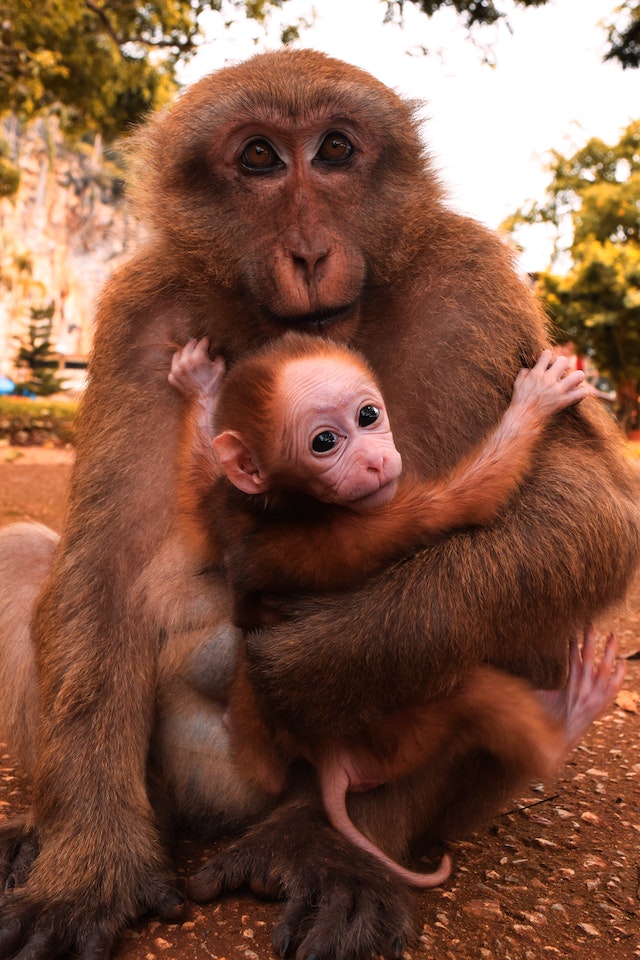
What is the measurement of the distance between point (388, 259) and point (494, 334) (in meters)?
0.33

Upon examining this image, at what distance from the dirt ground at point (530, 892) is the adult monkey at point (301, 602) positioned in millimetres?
90

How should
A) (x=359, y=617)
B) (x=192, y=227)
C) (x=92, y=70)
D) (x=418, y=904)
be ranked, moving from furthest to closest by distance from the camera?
1. (x=92, y=70)
2. (x=192, y=227)
3. (x=418, y=904)
4. (x=359, y=617)

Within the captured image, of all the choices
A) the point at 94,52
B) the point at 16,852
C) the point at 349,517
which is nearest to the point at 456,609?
the point at 349,517

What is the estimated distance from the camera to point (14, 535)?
294 cm

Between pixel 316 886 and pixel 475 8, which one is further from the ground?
pixel 475 8

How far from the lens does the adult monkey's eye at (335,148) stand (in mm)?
2320

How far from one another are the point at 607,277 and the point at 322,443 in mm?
25119

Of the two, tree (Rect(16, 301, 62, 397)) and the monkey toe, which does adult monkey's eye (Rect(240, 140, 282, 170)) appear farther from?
tree (Rect(16, 301, 62, 397))

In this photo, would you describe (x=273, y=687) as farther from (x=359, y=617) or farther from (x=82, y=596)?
(x=82, y=596)

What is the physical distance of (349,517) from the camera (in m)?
2.14

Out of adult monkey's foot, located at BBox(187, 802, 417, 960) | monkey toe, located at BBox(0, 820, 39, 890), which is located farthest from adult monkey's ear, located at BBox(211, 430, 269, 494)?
monkey toe, located at BBox(0, 820, 39, 890)

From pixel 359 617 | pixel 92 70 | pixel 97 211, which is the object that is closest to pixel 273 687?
pixel 359 617

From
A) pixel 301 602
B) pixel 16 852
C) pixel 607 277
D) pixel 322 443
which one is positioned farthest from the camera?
pixel 607 277

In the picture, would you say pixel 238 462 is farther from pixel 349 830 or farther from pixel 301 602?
pixel 349 830
